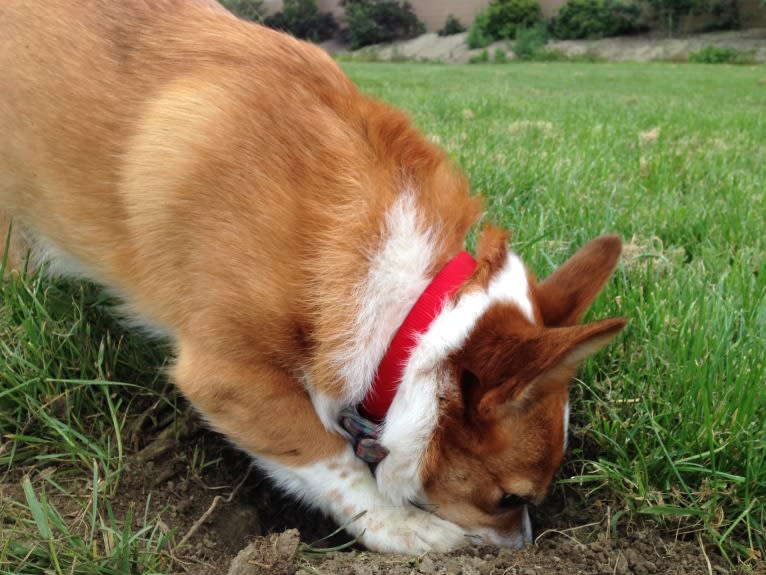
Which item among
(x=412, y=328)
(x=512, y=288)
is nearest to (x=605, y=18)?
(x=512, y=288)

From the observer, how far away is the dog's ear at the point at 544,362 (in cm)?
141

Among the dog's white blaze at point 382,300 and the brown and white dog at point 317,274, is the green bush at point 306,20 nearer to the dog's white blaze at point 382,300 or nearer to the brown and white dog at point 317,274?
the brown and white dog at point 317,274

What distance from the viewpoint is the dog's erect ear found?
6.11ft

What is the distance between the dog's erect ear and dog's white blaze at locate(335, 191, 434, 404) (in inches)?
13.6

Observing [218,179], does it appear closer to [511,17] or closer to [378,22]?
[511,17]

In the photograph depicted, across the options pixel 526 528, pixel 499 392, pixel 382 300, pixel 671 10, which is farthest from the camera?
pixel 671 10

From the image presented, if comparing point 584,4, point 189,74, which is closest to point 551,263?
point 189,74

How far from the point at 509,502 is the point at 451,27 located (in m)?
44.9

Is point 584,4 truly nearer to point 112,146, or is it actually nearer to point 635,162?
point 635,162

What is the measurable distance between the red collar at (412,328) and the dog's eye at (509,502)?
41cm

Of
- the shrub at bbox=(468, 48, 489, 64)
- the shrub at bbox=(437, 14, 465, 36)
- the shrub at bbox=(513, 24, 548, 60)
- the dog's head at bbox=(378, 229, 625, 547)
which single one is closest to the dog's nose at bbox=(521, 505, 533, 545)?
the dog's head at bbox=(378, 229, 625, 547)

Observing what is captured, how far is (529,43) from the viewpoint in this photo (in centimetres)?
3547

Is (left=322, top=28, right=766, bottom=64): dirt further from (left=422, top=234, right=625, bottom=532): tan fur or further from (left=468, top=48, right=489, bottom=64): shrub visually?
(left=422, top=234, right=625, bottom=532): tan fur

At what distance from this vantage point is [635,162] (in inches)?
191
